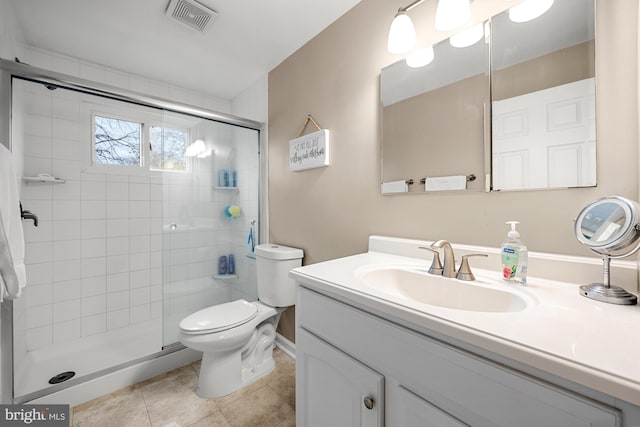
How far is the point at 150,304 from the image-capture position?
2.30 meters

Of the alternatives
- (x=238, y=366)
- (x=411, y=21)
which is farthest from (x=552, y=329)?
(x=238, y=366)

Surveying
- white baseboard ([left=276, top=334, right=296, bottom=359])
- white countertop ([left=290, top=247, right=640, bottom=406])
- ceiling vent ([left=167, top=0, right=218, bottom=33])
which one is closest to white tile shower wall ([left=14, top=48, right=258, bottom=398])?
white baseboard ([left=276, top=334, right=296, bottom=359])

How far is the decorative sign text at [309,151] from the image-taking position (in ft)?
5.35

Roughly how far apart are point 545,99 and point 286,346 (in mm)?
2054

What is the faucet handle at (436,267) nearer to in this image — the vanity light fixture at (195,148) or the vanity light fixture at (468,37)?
the vanity light fixture at (468,37)

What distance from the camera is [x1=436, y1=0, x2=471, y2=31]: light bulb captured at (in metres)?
0.99

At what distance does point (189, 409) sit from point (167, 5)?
2.24 meters

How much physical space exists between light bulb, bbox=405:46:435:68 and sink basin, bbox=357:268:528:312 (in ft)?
3.05

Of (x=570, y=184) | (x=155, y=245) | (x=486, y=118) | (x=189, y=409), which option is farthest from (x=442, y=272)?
(x=155, y=245)

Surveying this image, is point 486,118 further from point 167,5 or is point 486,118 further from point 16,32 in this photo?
point 16,32

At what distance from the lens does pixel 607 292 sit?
650mm

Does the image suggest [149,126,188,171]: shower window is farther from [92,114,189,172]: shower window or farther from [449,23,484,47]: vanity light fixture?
[449,23,484,47]: vanity light fixture

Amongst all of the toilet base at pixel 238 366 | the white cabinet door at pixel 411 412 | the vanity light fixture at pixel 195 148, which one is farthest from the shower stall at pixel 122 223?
the white cabinet door at pixel 411 412

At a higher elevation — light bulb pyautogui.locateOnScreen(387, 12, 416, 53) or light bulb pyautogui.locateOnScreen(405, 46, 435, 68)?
light bulb pyautogui.locateOnScreen(387, 12, 416, 53)
